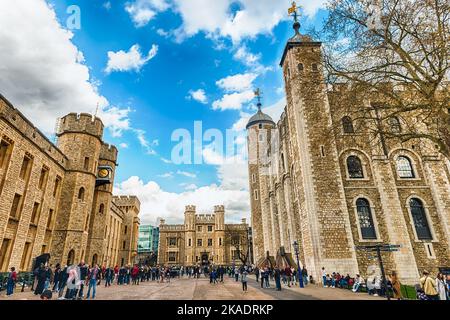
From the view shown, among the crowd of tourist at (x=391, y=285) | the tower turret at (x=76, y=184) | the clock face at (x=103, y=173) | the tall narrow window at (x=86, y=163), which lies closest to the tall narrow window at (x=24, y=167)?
the tower turret at (x=76, y=184)

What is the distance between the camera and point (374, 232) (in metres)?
18.6

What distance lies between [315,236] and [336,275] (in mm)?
2730

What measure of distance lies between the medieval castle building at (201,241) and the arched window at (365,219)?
3857cm

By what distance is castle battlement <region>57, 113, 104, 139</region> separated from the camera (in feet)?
78.1

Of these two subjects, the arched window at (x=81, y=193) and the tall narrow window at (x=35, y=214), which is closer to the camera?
the tall narrow window at (x=35, y=214)

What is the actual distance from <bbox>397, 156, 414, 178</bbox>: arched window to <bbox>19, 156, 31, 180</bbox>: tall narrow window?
27.8 metres

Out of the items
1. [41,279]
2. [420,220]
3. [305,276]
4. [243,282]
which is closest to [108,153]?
[41,279]

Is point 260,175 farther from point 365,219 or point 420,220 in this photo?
point 420,220

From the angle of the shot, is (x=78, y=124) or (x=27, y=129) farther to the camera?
(x=78, y=124)

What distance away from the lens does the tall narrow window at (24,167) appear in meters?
16.9

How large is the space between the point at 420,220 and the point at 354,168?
5925 mm

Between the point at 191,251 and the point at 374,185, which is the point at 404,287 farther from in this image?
the point at 191,251

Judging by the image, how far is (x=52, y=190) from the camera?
66.5 feet

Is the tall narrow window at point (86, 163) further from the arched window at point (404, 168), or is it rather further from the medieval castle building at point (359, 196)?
the arched window at point (404, 168)
